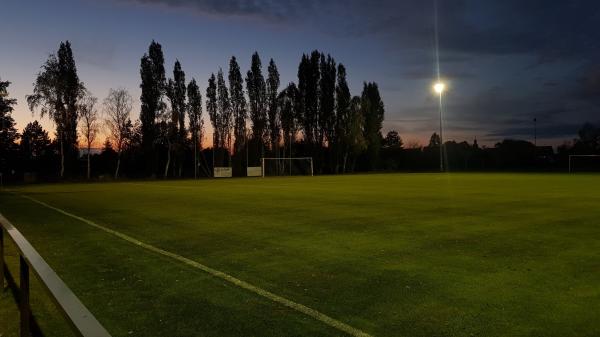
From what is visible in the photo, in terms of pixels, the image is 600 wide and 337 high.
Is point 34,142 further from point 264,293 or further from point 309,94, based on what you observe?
point 264,293

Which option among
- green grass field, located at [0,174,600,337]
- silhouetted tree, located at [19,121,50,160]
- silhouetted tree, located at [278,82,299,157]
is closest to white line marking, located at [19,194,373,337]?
green grass field, located at [0,174,600,337]

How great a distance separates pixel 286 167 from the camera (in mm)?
68750

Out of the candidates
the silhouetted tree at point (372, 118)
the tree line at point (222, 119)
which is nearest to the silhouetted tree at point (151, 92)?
the tree line at point (222, 119)

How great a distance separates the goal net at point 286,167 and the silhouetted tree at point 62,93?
81.1 ft

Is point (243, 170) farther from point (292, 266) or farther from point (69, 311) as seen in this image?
point (69, 311)

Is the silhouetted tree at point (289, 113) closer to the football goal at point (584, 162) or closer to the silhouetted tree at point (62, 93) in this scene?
the silhouetted tree at point (62, 93)

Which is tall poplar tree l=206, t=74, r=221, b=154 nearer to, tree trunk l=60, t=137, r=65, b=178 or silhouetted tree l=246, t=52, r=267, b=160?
silhouetted tree l=246, t=52, r=267, b=160

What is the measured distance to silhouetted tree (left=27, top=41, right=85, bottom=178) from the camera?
171 feet

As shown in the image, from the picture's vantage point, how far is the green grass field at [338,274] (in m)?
4.79

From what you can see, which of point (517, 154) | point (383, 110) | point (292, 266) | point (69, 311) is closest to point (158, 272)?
point (292, 266)

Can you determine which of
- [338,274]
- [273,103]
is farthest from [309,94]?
[338,274]

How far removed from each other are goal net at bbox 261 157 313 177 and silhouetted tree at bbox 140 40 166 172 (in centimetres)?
1569

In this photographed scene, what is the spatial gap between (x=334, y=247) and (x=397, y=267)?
191cm

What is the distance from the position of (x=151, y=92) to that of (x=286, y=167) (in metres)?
21.3
